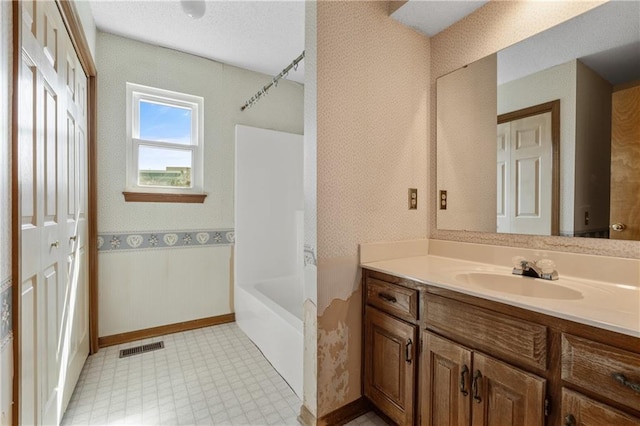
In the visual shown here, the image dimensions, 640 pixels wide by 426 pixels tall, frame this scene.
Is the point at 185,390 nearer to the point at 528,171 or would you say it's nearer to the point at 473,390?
the point at 473,390

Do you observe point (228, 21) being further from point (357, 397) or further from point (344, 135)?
point (357, 397)

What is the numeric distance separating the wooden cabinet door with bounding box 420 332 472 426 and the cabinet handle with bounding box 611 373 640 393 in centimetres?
40

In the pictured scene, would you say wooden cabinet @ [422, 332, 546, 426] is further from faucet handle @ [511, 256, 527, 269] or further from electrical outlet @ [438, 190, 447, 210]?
electrical outlet @ [438, 190, 447, 210]

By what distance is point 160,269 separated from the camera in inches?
100

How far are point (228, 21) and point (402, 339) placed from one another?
2409mm

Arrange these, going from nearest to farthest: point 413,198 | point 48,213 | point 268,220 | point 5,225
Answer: point 5,225
point 48,213
point 413,198
point 268,220

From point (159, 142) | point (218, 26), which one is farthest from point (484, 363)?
point (159, 142)

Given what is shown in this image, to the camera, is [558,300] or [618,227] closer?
[558,300]

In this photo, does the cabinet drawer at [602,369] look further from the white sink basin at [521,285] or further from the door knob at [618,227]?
the door knob at [618,227]

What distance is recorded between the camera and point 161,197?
252cm

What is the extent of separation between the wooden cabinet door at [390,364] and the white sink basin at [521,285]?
0.38 m

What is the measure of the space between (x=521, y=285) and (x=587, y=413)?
1.79 feet

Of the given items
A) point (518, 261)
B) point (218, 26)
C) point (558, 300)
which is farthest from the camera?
point (218, 26)

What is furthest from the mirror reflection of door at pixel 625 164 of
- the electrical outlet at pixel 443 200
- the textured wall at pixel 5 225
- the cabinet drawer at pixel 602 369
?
the textured wall at pixel 5 225
